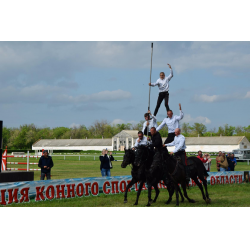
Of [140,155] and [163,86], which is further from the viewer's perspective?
[163,86]

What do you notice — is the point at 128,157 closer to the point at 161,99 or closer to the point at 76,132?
the point at 161,99

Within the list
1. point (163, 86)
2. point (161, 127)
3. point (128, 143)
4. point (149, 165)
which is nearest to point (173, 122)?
point (161, 127)

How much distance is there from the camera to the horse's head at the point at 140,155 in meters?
12.3

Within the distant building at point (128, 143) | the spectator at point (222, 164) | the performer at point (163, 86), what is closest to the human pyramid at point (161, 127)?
the performer at point (163, 86)

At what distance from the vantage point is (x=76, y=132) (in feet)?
474

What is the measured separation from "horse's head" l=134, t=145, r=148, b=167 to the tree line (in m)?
114

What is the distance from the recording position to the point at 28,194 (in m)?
12.4

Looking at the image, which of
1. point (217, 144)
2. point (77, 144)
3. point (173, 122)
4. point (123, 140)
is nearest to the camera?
point (173, 122)

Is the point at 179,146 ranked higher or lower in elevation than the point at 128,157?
higher

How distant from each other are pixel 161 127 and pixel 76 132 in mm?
132914

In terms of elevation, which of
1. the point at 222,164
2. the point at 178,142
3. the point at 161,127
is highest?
the point at 161,127

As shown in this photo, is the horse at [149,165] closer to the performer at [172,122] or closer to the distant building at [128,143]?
the performer at [172,122]

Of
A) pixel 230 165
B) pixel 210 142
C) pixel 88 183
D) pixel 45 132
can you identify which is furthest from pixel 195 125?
pixel 88 183

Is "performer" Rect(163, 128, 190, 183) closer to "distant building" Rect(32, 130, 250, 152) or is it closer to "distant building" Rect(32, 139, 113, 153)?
"distant building" Rect(32, 130, 250, 152)
